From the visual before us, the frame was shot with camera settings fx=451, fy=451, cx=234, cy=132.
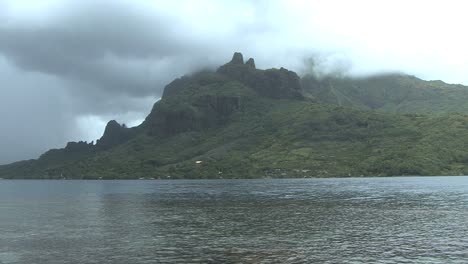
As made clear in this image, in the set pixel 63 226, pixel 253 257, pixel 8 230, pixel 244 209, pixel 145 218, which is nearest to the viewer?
pixel 253 257

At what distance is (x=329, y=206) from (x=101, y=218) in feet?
230

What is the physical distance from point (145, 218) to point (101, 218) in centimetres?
1289

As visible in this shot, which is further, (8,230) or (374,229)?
(8,230)

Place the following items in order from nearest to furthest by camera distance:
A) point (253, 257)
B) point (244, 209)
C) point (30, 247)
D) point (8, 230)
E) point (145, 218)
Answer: point (253, 257) < point (30, 247) < point (8, 230) < point (145, 218) < point (244, 209)

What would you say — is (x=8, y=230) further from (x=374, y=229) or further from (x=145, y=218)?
(x=374, y=229)

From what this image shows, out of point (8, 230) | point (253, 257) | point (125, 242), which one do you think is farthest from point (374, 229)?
point (8, 230)

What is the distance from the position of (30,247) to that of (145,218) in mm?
45246

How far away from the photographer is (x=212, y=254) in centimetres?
6556

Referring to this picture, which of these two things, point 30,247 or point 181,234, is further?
point 181,234

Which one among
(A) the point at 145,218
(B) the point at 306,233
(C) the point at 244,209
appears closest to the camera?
(B) the point at 306,233

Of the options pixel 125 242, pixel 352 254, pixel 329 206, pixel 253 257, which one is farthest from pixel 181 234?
pixel 329 206

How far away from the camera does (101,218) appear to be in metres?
122

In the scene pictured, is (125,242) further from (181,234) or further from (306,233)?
(306,233)

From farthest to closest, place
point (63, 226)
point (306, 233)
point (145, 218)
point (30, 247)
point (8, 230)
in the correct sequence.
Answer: point (145, 218), point (63, 226), point (8, 230), point (306, 233), point (30, 247)
